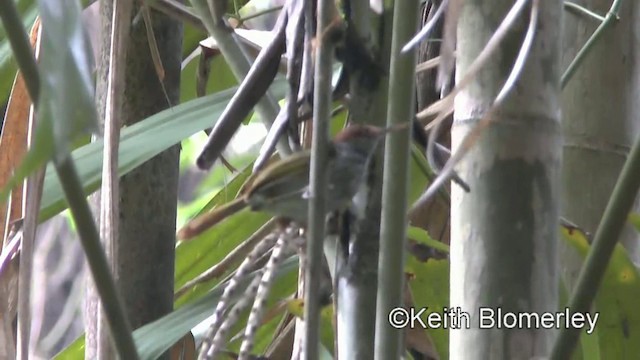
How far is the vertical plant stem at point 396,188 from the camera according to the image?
215mm

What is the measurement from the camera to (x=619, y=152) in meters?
0.49

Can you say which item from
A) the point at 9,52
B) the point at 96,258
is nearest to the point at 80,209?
the point at 96,258

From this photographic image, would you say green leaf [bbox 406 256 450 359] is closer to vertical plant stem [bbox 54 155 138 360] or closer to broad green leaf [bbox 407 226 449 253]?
broad green leaf [bbox 407 226 449 253]

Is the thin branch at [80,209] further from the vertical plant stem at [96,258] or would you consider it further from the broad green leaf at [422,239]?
the broad green leaf at [422,239]

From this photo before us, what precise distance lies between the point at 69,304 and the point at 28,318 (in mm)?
1486

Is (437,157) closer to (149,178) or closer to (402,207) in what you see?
(402,207)

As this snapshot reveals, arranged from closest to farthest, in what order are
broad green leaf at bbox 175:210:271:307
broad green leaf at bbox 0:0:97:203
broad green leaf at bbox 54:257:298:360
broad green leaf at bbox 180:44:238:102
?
broad green leaf at bbox 0:0:97:203, broad green leaf at bbox 54:257:298:360, broad green leaf at bbox 175:210:271:307, broad green leaf at bbox 180:44:238:102

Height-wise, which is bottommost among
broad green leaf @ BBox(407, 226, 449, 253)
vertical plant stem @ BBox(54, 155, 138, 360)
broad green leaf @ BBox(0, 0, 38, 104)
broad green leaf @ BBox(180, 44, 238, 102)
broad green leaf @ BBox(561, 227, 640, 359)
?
vertical plant stem @ BBox(54, 155, 138, 360)

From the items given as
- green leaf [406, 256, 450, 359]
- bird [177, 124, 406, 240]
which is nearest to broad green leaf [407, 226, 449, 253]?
green leaf [406, 256, 450, 359]

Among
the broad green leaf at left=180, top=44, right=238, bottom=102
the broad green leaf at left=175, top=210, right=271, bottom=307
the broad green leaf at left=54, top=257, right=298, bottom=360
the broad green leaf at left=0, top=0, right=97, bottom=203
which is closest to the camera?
the broad green leaf at left=0, top=0, right=97, bottom=203

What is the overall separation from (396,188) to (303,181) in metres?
0.03

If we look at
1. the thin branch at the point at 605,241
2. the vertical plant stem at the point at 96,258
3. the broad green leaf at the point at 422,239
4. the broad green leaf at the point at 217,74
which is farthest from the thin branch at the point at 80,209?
the broad green leaf at the point at 217,74

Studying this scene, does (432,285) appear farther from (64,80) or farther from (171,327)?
(64,80)

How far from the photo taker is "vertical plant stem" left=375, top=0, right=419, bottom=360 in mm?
215
